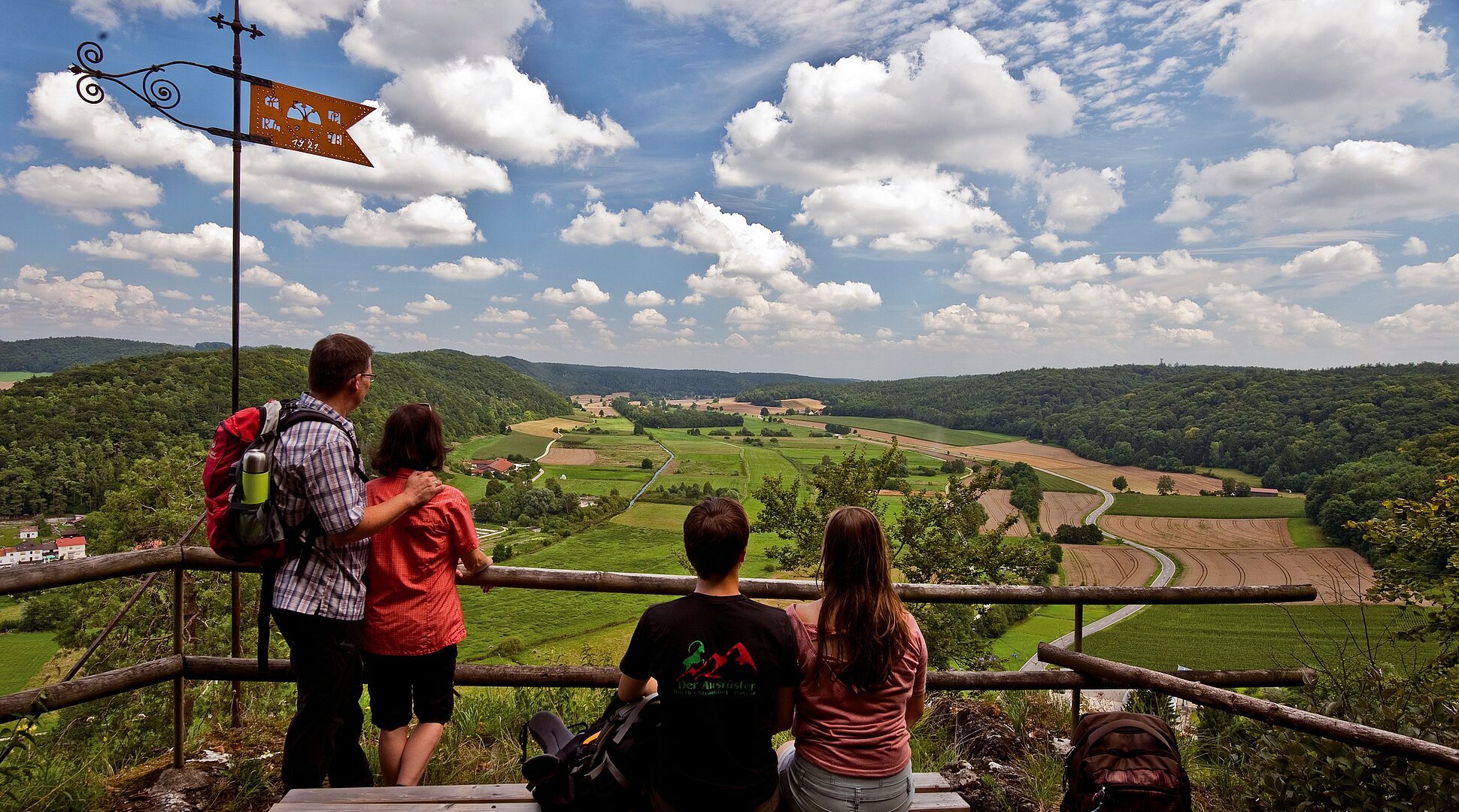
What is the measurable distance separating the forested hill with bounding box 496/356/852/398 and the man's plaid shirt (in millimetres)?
158322

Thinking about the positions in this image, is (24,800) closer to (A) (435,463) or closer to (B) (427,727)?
(B) (427,727)

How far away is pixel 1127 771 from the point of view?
226cm

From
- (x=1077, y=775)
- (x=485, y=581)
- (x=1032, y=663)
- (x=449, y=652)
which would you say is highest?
(x=485, y=581)

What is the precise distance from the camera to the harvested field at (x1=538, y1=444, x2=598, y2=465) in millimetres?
71125

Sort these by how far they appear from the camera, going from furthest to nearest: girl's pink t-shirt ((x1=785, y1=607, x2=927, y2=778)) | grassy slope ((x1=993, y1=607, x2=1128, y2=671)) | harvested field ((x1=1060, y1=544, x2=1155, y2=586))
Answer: harvested field ((x1=1060, y1=544, x2=1155, y2=586)), grassy slope ((x1=993, y1=607, x2=1128, y2=671)), girl's pink t-shirt ((x1=785, y1=607, x2=927, y2=778))

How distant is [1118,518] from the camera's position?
48.3 m

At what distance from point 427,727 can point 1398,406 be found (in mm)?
57597

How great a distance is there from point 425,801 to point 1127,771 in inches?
93.7

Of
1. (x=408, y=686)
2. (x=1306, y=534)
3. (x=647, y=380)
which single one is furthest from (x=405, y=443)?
(x=647, y=380)

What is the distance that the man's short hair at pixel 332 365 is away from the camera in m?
2.45

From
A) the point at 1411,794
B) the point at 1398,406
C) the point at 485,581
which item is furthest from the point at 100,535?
the point at 1398,406

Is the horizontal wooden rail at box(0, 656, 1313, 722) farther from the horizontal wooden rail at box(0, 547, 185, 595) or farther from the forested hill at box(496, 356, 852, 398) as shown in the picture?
the forested hill at box(496, 356, 852, 398)

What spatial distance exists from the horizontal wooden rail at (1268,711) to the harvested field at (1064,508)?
4378 cm

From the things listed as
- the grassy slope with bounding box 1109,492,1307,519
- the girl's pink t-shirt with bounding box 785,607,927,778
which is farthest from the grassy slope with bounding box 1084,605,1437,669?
the girl's pink t-shirt with bounding box 785,607,927,778
